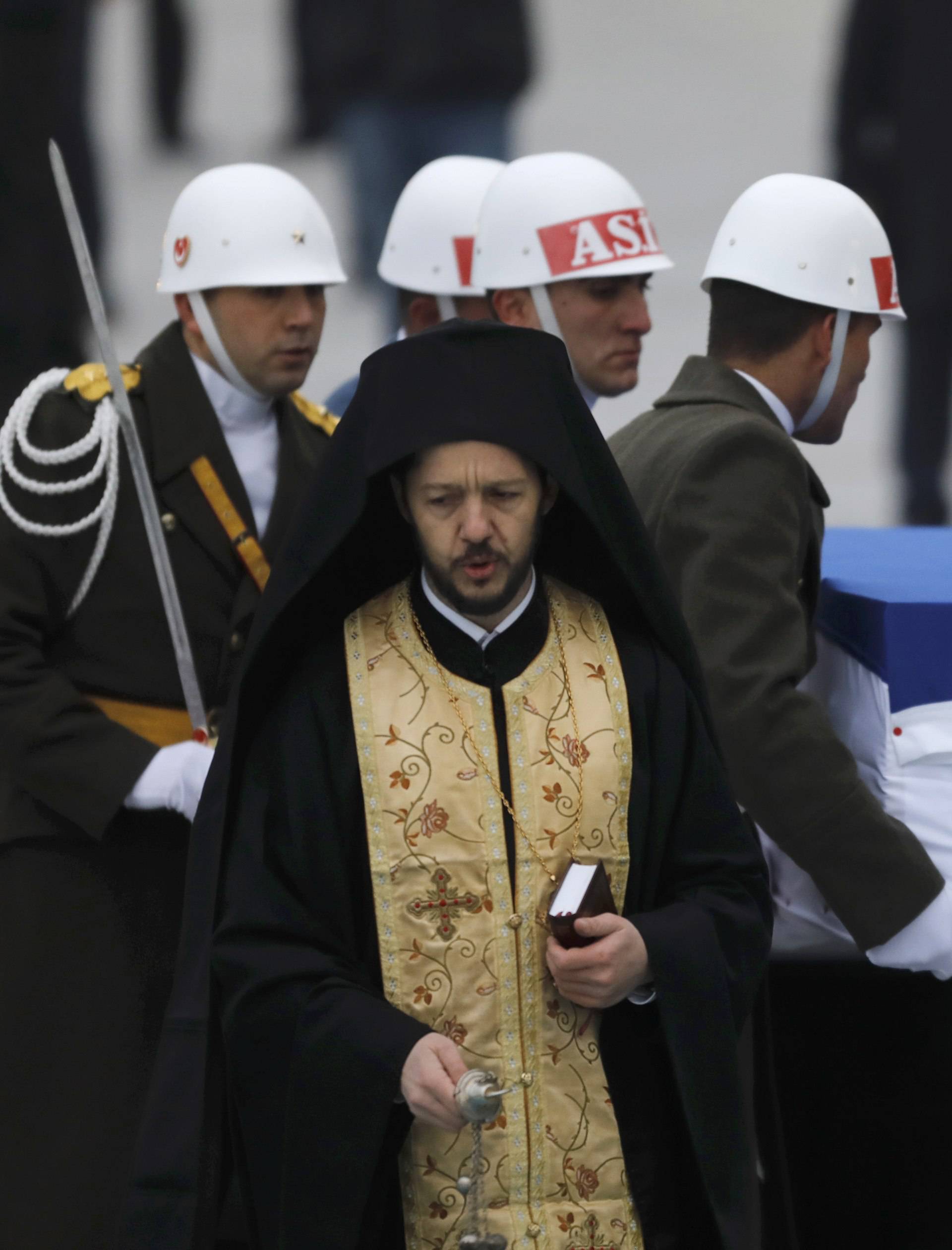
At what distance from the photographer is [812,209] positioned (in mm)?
3164

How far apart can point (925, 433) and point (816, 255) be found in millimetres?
3449

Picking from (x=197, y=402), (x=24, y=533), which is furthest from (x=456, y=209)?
(x=24, y=533)

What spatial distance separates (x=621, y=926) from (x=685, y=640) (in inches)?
15.4

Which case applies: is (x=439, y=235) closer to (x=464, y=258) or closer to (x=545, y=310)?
(x=464, y=258)

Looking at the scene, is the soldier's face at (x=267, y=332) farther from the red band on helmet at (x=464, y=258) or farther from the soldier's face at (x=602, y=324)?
the red band on helmet at (x=464, y=258)

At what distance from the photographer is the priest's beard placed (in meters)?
2.06

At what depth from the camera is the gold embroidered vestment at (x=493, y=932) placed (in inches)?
81.9

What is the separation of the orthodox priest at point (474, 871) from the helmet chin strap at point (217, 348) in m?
1.18

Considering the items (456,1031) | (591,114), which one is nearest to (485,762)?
(456,1031)

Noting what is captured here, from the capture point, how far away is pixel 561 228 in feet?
12.6

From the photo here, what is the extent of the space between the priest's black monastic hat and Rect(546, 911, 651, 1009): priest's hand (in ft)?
1.32

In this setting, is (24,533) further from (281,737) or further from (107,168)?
(107,168)

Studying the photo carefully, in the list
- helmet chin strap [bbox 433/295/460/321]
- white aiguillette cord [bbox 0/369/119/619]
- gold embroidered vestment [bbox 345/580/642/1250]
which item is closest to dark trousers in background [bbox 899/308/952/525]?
helmet chin strap [bbox 433/295/460/321]

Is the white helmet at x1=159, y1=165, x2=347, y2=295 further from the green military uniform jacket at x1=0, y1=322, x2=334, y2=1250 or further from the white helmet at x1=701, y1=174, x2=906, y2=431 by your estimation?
the white helmet at x1=701, y1=174, x2=906, y2=431
